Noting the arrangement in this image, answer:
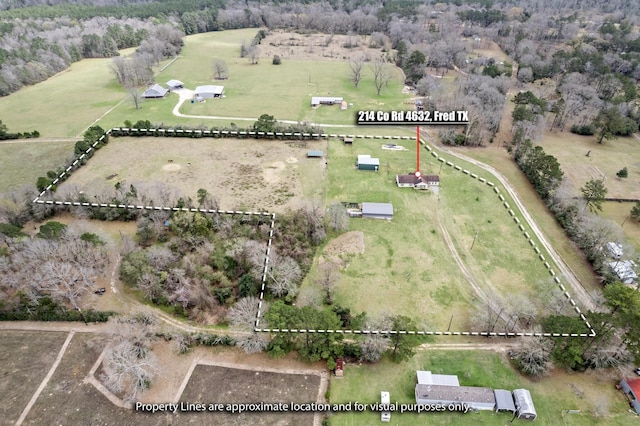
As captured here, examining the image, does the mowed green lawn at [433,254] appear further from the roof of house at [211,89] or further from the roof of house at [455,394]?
the roof of house at [211,89]

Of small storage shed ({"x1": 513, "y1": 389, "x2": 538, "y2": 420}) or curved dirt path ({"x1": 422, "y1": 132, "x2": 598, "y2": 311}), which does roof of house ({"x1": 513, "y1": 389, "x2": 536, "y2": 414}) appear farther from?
curved dirt path ({"x1": 422, "y1": 132, "x2": 598, "y2": 311})

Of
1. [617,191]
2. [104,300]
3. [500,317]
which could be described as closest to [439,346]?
[500,317]

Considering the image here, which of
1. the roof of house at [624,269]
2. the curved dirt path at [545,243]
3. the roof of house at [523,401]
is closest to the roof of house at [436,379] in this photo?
the roof of house at [523,401]

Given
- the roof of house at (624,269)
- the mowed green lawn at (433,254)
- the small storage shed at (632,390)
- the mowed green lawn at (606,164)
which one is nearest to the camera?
the small storage shed at (632,390)

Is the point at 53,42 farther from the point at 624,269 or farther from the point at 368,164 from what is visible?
the point at 624,269

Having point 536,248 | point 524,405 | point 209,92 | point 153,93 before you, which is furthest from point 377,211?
point 153,93

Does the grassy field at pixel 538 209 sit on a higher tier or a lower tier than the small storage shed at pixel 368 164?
lower

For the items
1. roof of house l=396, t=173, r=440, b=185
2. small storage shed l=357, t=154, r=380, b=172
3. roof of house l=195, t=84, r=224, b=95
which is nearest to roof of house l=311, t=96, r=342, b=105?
roof of house l=195, t=84, r=224, b=95
